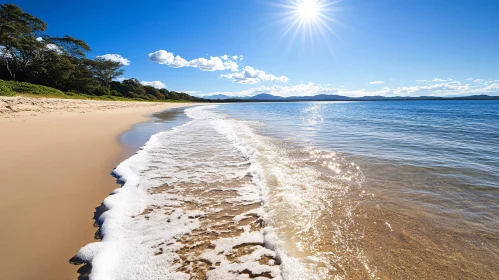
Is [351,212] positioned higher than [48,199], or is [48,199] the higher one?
[48,199]

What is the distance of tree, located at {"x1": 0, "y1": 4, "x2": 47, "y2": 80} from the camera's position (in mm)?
33531

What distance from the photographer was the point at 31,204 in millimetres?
3316

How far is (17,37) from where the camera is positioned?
3469 centimetres

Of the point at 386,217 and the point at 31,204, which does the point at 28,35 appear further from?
the point at 386,217

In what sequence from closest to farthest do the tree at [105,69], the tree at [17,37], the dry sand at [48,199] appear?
the dry sand at [48,199], the tree at [17,37], the tree at [105,69]

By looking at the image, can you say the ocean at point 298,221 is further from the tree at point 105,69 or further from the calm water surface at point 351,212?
the tree at point 105,69

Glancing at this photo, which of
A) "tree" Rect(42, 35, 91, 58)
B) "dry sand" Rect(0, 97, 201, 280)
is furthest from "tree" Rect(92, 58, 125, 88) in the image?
"dry sand" Rect(0, 97, 201, 280)

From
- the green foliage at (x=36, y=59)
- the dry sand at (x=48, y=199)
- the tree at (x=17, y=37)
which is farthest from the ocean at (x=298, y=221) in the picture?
the tree at (x=17, y=37)

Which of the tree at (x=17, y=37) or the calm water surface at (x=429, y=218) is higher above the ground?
the tree at (x=17, y=37)

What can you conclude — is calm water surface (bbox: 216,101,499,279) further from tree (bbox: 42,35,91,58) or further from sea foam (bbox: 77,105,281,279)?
tree (bbox: 42,35,91,58)

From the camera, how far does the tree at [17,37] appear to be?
110ft

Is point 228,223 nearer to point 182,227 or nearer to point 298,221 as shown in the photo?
point 182,227

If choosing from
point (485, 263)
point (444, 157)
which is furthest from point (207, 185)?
point (444, 157)

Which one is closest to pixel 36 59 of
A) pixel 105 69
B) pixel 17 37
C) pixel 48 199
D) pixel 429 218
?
pixel 17 37
